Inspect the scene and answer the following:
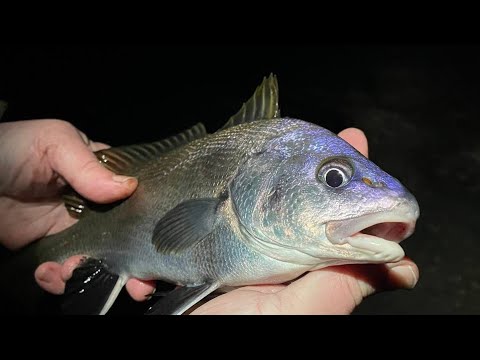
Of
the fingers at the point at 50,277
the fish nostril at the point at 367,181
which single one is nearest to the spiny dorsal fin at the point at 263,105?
the fish nostril at the point at 367,181

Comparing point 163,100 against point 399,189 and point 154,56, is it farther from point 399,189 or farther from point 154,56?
point 399,189

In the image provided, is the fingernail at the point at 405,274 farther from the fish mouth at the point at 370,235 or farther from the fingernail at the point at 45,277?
the fingernail at the point at 45,277

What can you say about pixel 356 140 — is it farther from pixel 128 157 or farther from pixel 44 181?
pixel 44 181

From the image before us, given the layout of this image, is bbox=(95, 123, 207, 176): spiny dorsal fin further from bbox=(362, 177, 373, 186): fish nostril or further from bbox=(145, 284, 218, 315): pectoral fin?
bbox=(362, 177, 373, 186): fish nostril

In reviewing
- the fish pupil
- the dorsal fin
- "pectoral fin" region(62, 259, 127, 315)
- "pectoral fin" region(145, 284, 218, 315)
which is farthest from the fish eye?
"pectoral fin" region(62, 259, 127, 315)

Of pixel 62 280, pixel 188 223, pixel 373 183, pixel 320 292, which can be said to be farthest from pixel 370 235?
pixel 62 280

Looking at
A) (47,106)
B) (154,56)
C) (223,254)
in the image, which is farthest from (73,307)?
(154,56)

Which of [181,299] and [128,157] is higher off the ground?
[128,157]

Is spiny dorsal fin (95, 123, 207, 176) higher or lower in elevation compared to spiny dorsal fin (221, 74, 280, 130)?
lower
